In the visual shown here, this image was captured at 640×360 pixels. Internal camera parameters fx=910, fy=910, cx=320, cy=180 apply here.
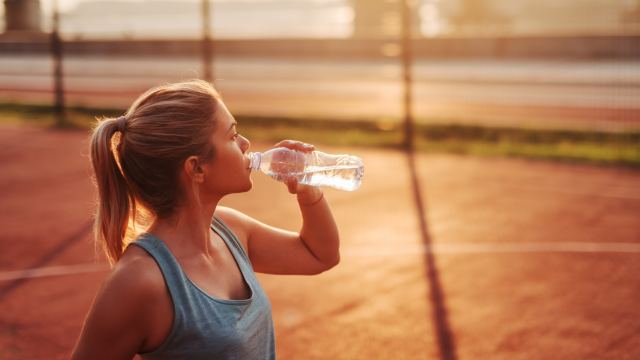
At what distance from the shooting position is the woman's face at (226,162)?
2471 mm

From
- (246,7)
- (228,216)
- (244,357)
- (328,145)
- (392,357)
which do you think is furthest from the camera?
(246,7)

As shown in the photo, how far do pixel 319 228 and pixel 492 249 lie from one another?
14.4 ft

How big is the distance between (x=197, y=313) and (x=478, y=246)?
513 cm

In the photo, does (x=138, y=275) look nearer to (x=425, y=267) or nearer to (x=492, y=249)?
(x=425, y=267)

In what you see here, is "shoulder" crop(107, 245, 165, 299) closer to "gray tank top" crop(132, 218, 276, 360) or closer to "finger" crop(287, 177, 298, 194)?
"gray tank top" crop(132, 218, 276, 360)

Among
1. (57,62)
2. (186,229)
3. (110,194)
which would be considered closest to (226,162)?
(186,229)

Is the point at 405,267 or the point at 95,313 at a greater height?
the point at 95,313

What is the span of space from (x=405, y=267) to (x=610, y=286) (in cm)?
142

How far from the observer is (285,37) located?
2189cm

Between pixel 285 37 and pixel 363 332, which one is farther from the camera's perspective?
pixel 285 37

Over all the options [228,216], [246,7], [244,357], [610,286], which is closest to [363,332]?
[610,286]

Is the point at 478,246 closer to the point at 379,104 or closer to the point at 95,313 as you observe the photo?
the point at 95,313

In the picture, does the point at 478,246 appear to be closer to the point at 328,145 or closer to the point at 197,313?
the point at 197,313

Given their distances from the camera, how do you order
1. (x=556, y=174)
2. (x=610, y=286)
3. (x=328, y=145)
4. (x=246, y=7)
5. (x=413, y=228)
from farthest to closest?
(x=246, y=7) → (x=328, y=145) → (x=556, y=174) → (x=413, y=228) → (x=610, y=286)
